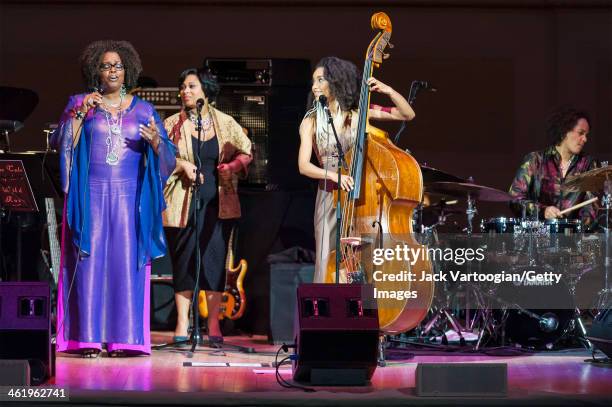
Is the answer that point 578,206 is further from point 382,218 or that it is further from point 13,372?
point 13,372

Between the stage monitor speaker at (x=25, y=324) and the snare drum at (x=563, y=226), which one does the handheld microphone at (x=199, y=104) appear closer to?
the stage monitor speaker at (x=25, y=324)

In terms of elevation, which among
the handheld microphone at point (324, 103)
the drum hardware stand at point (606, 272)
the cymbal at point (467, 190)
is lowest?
the drum hardware stand at point (606, 272)

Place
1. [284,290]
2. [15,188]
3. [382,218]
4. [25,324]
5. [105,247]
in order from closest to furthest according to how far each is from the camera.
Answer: [25,324] → [382,218] → [105,247] → [15,188] → [284,290]

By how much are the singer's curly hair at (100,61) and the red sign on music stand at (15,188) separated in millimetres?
778

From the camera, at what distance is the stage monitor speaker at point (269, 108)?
806 cm

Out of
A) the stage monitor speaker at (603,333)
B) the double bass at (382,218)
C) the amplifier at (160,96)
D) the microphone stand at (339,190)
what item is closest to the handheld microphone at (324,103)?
the microphone stand at (339,190)

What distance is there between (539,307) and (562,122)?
4.85ft

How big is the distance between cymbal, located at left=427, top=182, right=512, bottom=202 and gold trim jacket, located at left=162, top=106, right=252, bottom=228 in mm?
1293

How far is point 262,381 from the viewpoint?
5445 millimetres

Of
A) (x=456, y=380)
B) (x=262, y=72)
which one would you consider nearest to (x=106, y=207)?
(x=262, y=72)

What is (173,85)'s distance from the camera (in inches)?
366

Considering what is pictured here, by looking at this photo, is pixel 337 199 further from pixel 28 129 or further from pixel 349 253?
pixel 28 129

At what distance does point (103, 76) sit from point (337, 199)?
154cm

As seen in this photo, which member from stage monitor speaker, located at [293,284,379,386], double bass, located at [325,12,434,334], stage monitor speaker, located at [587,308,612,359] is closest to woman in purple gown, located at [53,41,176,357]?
double bass, located at [325,12,434,334]
